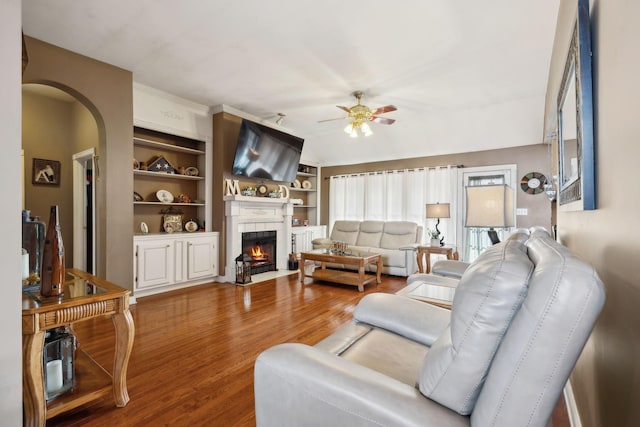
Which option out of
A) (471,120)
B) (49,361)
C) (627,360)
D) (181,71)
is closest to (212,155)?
(181,71)

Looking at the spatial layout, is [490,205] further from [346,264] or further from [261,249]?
[261,249]

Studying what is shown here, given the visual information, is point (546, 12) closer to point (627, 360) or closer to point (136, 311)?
point (627, 360)

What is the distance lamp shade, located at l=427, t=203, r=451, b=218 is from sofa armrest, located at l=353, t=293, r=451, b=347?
3.75 metres

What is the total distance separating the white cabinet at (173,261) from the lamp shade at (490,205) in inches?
143

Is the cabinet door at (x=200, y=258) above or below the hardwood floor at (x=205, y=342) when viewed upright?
above

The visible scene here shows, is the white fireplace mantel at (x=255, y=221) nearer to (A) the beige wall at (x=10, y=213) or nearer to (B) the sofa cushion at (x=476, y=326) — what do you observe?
(A) the beige wall at (x=10, y=213)

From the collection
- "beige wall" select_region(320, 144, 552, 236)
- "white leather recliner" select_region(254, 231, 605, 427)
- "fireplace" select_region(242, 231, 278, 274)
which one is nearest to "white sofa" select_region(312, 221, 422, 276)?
"fireplace" select_region(242, 231, 278, 274)

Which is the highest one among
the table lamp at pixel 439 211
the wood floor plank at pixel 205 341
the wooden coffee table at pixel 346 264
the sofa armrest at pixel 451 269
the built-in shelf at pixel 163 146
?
the built-in shelf at pixel 163 146

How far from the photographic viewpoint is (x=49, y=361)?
5.22ft

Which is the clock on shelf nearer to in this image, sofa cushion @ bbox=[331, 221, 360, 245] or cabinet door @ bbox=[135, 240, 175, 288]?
sofa cushion @ bbox=[331, 221, 360, 245]

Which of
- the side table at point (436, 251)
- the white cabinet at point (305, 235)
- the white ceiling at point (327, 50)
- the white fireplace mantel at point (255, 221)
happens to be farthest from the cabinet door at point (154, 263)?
the side table at point (436, 251)

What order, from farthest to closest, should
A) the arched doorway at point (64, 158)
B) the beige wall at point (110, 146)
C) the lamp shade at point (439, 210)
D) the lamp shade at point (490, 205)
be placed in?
1. the lamp shade at point (439, 210)
2. the arched doorway at point (64, 158)
3. the beige wall at point (110, 146)
4. the lamp shade at point (490, 205)

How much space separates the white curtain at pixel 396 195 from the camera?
18.9 feet

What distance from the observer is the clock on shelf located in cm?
511
